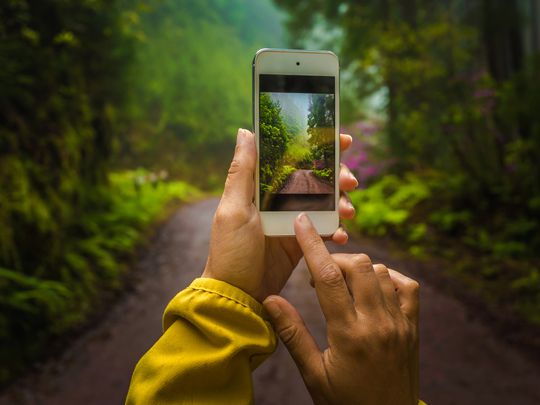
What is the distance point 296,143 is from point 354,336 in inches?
16.2

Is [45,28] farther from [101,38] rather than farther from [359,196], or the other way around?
[359,196]

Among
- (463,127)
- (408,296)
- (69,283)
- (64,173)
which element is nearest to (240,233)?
(408,296)

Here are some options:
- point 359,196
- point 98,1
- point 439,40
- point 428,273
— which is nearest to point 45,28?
point 98,1

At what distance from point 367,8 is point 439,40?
1532mm

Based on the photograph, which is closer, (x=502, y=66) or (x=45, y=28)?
(x=45, y=28)

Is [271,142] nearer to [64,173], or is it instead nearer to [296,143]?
[296,143]

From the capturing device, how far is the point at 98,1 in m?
3.21

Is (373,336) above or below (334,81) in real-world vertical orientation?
below

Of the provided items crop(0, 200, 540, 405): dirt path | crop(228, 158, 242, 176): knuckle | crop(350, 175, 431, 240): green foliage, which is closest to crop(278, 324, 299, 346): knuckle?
crop(228, 158, 242, 176): knuckle

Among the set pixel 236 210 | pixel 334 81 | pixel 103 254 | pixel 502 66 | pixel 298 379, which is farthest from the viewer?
pixel 502 66

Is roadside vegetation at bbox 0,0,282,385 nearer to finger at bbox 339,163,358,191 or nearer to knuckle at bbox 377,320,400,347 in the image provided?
finger at bbox 339,163,358,191

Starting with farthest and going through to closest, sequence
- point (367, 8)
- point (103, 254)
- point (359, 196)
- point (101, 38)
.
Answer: point (367, 8) < point (359, 196) < point (101, 38) < point (103, 254)

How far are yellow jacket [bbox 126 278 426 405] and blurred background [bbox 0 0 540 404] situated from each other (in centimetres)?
182

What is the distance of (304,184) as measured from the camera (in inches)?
37.4
